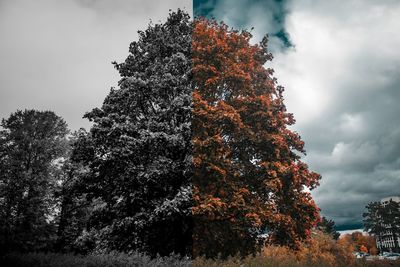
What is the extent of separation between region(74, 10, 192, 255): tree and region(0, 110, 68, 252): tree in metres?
9.42

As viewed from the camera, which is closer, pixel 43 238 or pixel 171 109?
pixel 171 109

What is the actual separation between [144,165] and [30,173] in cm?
1289

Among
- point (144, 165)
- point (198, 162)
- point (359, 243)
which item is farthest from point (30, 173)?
point (359, 243)

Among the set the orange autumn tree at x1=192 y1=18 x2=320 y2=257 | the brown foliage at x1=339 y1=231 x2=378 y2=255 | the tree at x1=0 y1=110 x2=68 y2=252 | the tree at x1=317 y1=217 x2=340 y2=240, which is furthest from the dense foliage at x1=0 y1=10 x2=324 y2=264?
the tree at x1=0 y1=110 x2=68 y2=252

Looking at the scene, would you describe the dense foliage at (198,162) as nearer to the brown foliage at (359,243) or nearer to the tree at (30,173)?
the brown foliage at (359,243)

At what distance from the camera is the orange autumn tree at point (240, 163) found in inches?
383

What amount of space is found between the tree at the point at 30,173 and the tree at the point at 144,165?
942cm

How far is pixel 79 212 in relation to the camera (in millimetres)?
21453

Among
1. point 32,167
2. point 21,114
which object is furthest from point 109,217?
point 21,114

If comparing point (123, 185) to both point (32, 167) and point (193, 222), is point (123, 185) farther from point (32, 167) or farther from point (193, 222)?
point (32, 167)

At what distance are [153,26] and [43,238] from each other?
13.7 m

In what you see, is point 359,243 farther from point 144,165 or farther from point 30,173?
point 144,165

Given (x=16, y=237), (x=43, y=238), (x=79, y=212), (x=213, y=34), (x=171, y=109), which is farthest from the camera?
(x=79, y=212)

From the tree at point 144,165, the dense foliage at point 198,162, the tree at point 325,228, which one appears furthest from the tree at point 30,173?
the tree at point 325,228
